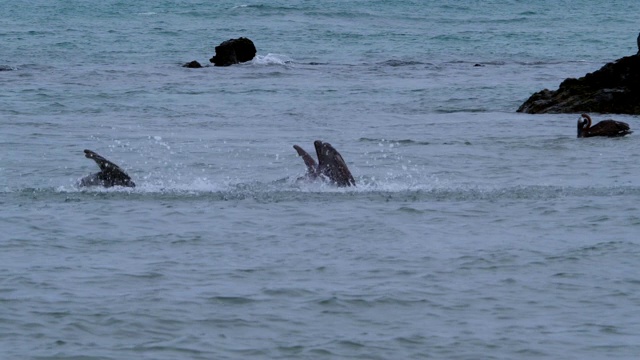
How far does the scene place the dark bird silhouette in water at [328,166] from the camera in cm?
1662

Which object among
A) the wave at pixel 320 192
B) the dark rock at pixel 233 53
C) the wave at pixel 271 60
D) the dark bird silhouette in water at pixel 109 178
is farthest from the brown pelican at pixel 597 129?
the dark rock at pixel 233 53

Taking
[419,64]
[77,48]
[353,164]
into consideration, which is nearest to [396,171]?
[353,164]

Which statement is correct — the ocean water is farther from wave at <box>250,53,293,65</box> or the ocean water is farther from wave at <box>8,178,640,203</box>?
wave at <box>250,53,293,65</box>

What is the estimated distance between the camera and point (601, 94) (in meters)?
28.0

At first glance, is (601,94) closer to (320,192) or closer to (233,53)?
(320,192)

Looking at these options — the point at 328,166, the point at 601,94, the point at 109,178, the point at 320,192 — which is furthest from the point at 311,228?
the point at 601,94

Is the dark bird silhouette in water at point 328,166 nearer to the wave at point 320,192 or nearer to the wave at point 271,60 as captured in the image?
the wave at point 320,192

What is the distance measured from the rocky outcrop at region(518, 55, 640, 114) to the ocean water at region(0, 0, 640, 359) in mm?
779

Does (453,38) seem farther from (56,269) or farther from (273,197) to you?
(56,269)

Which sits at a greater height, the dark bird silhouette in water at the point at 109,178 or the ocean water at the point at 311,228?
the dark bird silhouette in water at the point at 109,178

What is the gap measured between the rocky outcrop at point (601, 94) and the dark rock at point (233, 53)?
678 inches

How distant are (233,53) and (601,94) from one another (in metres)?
19.3

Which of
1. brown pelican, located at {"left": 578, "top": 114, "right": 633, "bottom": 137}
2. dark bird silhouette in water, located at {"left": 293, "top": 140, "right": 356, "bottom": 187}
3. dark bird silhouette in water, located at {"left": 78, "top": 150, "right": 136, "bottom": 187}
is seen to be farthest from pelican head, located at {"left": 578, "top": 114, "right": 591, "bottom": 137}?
dark bird silhouette in water, located at {"left": 78, "top": 150, "right": 136, "bottom": 187}

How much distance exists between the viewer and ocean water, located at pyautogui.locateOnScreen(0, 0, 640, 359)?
10.1 meters
